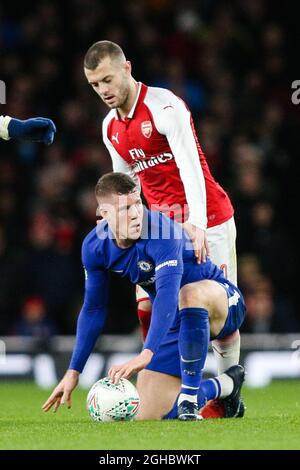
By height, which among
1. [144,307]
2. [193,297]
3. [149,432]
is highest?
[193,297]

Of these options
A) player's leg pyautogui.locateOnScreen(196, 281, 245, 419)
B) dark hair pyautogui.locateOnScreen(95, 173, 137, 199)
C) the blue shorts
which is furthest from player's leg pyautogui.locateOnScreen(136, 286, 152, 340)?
dark hair pyautogui.locateOnScreen(95, 173, 137, 199)

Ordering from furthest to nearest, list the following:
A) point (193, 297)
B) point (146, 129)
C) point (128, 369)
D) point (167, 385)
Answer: point (146, 129) < point (167, 385) < point (193, 297) < point (128, 369)

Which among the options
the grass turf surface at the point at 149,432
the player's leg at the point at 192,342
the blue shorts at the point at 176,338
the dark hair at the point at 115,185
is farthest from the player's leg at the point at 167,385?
the dark hair at the point at 115,185

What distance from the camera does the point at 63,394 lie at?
630 cm

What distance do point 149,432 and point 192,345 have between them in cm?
81

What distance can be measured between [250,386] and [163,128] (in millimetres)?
3992

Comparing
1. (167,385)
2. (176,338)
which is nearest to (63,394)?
(167,385)

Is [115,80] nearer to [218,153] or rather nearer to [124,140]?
[124,140]

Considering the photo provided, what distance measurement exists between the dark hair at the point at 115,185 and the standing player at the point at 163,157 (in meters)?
0.64

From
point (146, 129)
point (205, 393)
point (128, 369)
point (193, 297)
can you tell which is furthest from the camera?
point (146, 129)

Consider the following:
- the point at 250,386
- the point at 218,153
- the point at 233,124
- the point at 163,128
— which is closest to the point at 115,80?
the point at 163,128

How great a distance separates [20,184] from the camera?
12258 millimetres

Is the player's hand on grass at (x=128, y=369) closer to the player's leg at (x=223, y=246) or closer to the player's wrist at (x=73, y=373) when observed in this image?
the player's wrist at (x=73, y=373)

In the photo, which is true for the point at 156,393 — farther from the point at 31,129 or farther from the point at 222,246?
the point at 31,129
